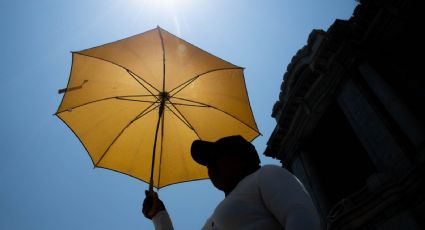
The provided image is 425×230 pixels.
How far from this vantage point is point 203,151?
7.93 ft

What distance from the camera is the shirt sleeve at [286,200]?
1492 mm

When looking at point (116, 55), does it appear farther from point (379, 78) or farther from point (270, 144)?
point (270, 144)

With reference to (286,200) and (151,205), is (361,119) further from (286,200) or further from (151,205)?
(286,200)

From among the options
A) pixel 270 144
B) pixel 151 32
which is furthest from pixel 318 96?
pixel 151 32

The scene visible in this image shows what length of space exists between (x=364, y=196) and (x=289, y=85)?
7.12m

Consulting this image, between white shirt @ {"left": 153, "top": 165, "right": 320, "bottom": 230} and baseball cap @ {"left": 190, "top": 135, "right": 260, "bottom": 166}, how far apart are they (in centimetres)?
31

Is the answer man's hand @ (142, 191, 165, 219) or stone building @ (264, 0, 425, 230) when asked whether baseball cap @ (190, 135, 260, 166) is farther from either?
stone building @ (264, 0, 425, 230)

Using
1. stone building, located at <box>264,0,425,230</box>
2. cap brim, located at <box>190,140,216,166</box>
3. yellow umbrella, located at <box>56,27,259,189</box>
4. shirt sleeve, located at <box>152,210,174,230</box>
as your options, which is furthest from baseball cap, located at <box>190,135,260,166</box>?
stone building, located at <box>264,0,425,230</box>

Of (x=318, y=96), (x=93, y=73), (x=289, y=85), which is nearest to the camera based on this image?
(x=93, y=73)

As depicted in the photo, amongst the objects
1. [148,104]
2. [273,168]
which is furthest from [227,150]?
[148,104]

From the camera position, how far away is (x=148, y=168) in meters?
4.16

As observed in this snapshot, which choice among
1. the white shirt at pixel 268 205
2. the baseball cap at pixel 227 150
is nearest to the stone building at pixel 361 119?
the baseball cap at pixel 227 150

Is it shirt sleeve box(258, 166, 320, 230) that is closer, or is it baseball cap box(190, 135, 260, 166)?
shirt sleeve box(258, 166, 320, 230)

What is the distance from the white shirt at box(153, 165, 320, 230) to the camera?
153 cm
